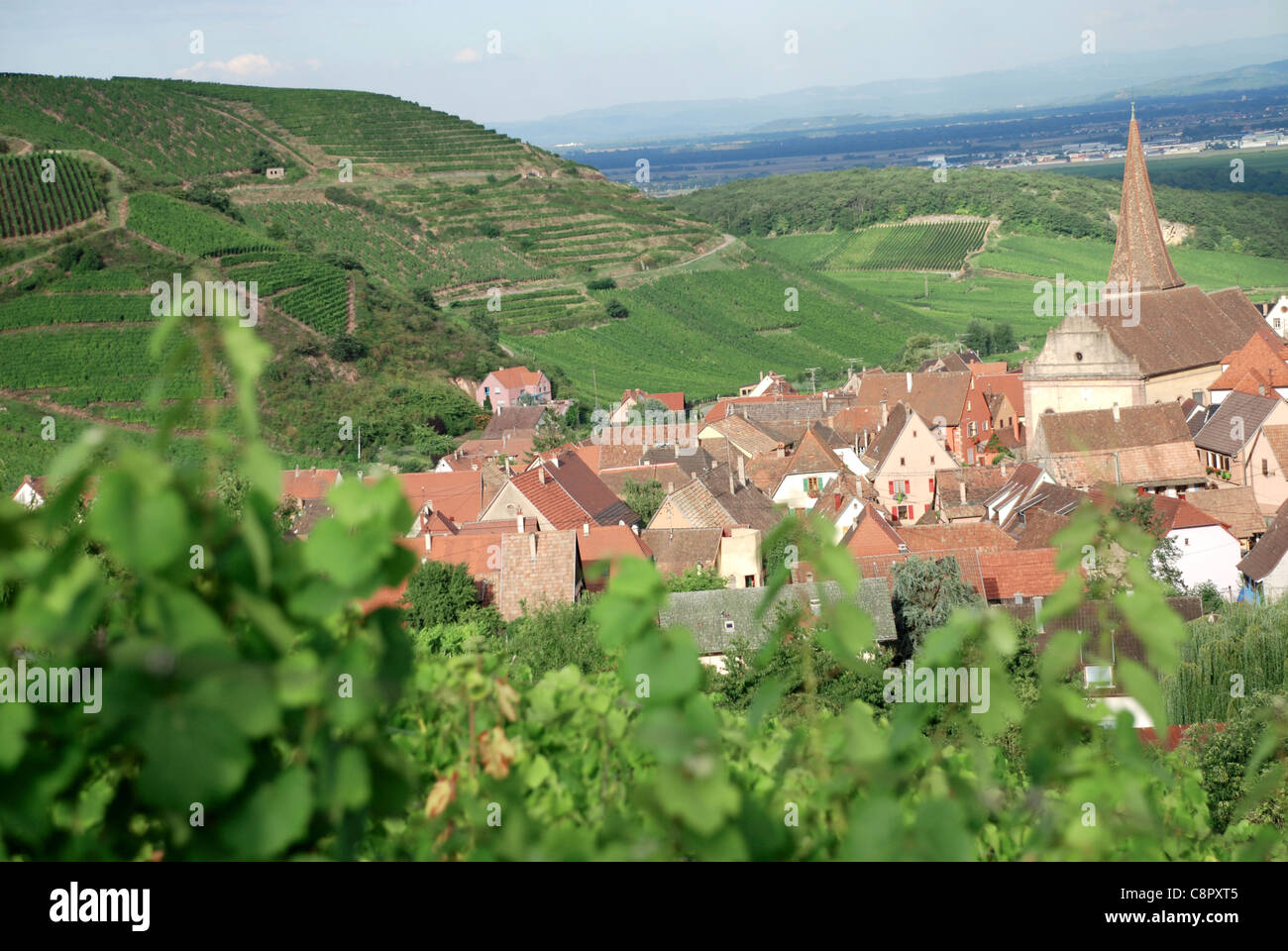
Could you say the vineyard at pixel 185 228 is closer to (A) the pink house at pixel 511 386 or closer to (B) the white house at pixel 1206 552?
(A) the pink house at pixel 511 386

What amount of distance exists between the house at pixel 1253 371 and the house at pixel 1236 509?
14.1 meters

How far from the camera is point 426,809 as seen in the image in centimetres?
257

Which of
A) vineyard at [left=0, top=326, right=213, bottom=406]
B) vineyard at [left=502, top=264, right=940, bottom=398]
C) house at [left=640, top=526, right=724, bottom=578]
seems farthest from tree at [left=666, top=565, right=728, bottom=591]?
vineyard at [left=502, top=264, right=940, bottom=398]

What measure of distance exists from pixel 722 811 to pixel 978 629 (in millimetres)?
741

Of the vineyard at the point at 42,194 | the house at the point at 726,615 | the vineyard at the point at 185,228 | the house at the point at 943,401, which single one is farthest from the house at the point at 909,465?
the vineyard at the point at 42,194

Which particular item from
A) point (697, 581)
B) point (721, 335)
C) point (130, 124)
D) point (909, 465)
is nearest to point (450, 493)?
point (697, 581)

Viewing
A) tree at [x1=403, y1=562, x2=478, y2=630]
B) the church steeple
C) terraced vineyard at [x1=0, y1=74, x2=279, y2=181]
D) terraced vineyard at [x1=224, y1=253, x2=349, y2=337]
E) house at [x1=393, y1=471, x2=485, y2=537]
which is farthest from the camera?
terraced vineyard at [x1=0, y1=74, x2=279, y2=181]

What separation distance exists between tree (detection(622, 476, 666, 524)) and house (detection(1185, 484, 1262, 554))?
13.9 m

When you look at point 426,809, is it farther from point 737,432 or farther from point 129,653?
point 737,432

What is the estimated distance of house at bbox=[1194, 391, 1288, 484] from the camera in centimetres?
3612

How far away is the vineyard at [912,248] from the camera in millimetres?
122625

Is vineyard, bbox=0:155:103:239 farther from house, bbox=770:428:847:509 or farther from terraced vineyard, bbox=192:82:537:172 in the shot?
house, bbox=770:428:847:509

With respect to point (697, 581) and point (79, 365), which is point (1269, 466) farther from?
point (79, 365)

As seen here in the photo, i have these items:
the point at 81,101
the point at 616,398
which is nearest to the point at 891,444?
the point at 616,398
